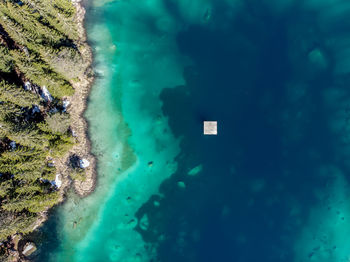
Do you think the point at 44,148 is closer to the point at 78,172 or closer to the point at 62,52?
the point at 78,172

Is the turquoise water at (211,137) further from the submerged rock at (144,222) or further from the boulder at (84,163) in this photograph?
the boulder at (84,163)

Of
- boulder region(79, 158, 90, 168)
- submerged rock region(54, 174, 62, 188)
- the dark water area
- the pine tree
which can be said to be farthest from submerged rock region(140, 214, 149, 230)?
the pine tree

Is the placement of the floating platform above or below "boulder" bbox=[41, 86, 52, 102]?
below

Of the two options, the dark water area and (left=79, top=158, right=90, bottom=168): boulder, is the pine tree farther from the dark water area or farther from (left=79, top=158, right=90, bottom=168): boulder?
the dark water area

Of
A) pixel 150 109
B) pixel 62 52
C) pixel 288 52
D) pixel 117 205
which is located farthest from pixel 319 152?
pixel 62 52

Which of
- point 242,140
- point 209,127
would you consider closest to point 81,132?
point 209,127

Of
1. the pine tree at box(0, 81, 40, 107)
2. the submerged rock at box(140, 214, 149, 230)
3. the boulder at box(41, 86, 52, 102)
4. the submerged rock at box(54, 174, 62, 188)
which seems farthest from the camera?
the submerged rock at box(140, 214, 149, 230)

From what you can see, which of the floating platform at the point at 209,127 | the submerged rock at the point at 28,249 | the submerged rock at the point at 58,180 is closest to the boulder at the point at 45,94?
the submerged rock at the point at 58,180

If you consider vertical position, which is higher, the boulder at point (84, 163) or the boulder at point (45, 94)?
the boulder at point (45, 94)
